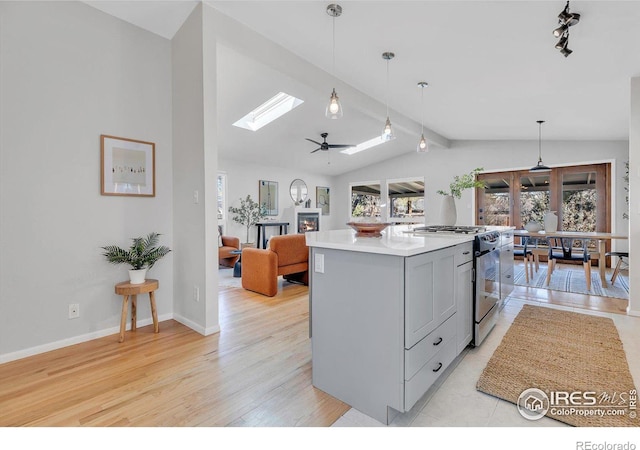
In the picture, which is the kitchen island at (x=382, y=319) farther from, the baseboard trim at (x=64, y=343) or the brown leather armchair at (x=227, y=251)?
the brown leather armchair at (x=227, y=251)

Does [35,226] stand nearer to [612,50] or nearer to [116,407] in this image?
[116,407]

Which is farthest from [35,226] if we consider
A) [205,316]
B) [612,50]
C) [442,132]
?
[442,132]

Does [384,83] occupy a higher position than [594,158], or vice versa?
[384,83]

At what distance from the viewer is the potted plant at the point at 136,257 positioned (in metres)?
2.60

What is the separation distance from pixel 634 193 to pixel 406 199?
5550 millimetres

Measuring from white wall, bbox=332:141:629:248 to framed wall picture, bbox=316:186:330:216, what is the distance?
1.83ft

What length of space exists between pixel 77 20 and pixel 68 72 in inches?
17.2

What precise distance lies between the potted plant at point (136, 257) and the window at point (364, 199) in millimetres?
6925

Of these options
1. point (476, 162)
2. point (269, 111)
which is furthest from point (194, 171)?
point (476, 162)

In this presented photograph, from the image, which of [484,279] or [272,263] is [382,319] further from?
[272,263]

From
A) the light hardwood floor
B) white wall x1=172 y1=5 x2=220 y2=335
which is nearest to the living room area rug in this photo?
the light hardwood floor

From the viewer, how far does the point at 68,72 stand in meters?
2.44

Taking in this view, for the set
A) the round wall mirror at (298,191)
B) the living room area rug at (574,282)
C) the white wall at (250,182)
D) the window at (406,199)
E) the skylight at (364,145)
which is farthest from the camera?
the round wall mirror at (298,191)

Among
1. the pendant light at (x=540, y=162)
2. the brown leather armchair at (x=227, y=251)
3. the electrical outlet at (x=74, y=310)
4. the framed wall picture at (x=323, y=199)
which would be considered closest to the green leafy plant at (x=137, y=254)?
the electrical outlet at (x=74, y=310)
